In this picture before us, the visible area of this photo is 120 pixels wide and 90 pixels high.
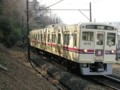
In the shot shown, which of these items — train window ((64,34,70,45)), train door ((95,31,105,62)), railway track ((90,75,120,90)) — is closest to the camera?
railway track ((90,75,120,90))

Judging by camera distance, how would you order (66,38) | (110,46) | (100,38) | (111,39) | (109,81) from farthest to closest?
(66,38)
(111,39)
(110,46)
(100,38)
(109,81)

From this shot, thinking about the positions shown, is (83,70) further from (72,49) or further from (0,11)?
(0,11)

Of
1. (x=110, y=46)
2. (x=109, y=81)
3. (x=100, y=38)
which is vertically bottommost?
(x=109, y=81)

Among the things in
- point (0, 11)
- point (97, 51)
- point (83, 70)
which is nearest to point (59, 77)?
point (83, 70)

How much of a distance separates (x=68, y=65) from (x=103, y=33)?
407cm

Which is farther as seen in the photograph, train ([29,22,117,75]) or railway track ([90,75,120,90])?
train ([29,22,117,75])

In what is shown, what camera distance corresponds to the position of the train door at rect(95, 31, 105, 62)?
17.8 meters

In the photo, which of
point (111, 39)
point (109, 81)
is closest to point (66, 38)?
point (111, 39)

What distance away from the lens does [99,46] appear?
17891 mm

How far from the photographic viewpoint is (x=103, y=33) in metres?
18.0

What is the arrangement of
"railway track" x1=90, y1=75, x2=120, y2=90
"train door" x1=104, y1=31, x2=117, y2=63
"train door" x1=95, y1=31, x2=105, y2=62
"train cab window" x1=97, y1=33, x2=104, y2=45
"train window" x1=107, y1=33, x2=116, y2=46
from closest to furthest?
"railway track" x1=90, y1=75, x2=120, y2=90 → "train door" x1=95, y1=31, x2=105, y2=62 → "train cab window" x1=97, y1=33, x2=104, y2=45 → "train door" x1=104, y1=31, x2=117, y2=63 → "train window" x1=107, y1=33, x2=116, y2=46

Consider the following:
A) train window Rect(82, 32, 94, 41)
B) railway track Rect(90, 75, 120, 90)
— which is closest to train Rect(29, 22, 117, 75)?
train window Rect(82, 32, 94, 41)

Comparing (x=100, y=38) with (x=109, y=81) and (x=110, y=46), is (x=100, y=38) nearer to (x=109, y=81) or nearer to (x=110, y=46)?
(x=110, y=46)

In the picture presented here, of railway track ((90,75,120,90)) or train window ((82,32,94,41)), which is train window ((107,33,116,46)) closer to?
train window ((82,32,94,41))
